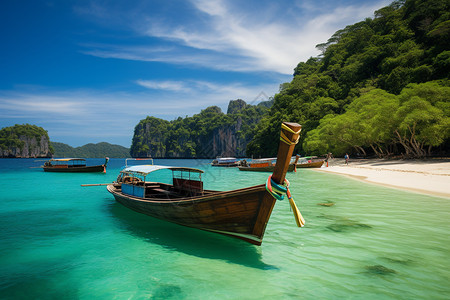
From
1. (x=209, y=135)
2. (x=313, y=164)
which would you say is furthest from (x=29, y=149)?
(x=313, y=164)

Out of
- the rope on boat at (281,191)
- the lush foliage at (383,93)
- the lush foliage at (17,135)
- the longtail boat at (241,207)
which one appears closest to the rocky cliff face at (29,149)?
the lush foliage at (17,135)

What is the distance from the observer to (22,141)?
164 m

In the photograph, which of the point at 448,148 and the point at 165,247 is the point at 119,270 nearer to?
the point at 165,247

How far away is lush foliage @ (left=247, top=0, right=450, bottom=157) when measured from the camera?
28.5m

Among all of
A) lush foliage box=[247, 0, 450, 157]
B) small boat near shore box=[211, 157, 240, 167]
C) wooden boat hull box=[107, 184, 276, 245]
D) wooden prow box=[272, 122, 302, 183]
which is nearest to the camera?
wooden prow box=[272, 122, 302, 183]

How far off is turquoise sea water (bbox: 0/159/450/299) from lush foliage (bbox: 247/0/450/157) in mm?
23251

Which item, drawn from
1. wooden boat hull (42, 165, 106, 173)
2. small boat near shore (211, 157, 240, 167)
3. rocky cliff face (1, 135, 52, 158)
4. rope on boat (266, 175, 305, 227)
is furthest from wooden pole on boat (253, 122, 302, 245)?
rocky cliff face (1, 135, 52, 158)

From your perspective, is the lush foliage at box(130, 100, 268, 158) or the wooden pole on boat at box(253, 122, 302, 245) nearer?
the wooden pole on boat at box(253, 122, 302, 245)

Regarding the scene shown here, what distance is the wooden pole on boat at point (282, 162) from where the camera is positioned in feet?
16.5

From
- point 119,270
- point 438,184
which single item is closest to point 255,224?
point 119,270

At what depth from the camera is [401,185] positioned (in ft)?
59.0

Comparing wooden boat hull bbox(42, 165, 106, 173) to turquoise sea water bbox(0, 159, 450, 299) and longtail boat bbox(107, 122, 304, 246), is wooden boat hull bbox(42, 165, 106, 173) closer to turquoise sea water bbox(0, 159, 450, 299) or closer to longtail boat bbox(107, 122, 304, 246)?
turquoise sea water bbox(0, 159, 450, 299)

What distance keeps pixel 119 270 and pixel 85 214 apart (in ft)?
26.6

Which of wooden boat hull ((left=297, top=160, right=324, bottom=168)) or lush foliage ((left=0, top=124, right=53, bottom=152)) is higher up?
lush foliage ((left=0, top=124, right=53, bottom=152))
